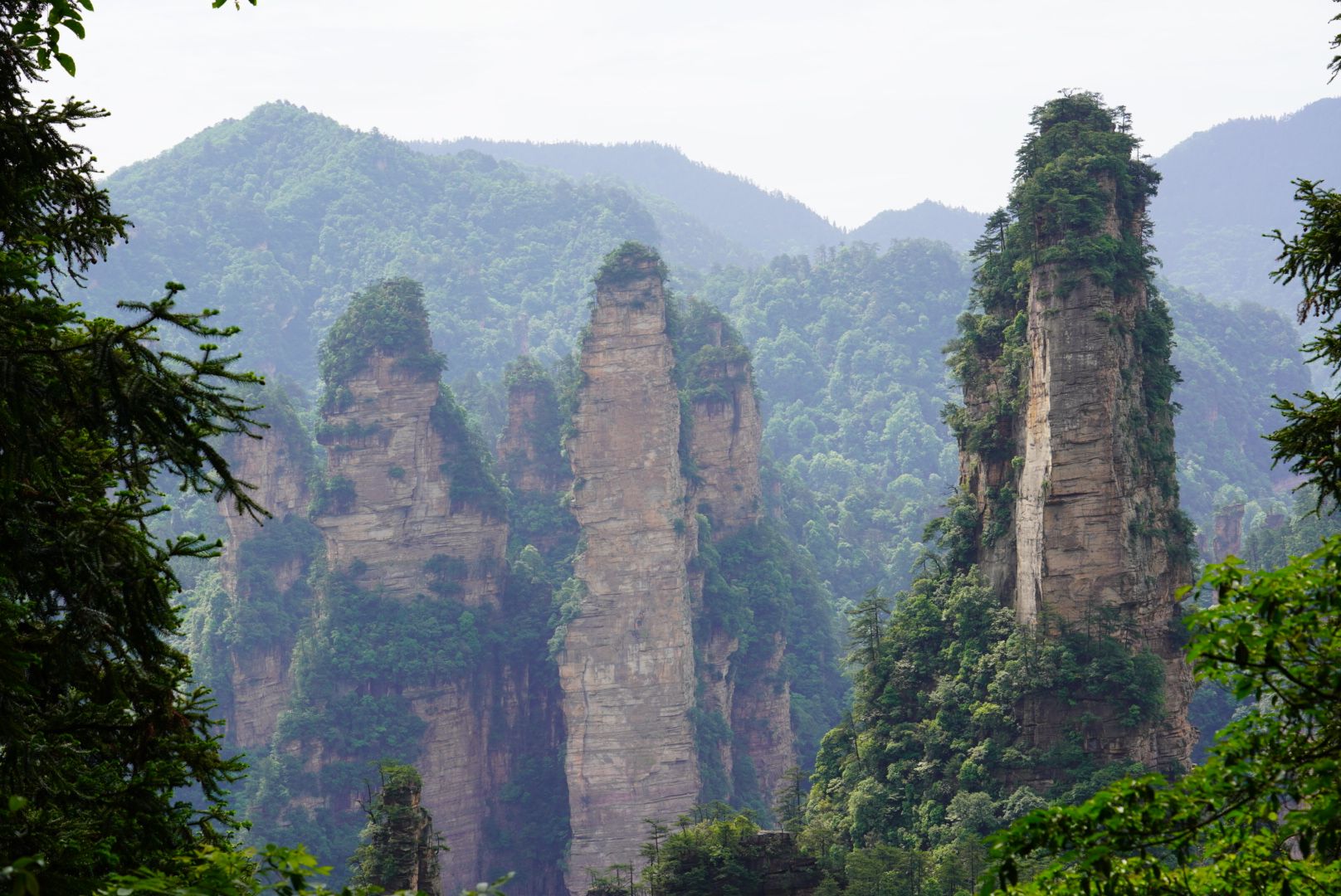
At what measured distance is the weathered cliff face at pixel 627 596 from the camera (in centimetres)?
5719

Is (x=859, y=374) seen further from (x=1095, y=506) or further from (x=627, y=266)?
(x=1095, y=506)

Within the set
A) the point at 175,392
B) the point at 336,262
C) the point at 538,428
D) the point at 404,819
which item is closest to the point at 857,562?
the point at 538,428

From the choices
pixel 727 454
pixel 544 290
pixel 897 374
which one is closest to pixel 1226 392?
pixel 897 374

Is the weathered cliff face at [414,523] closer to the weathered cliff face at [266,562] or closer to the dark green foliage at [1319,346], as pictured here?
the weathered cliff face at [266,562]

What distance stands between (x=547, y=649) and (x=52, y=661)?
183 feet

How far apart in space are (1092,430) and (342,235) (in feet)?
363

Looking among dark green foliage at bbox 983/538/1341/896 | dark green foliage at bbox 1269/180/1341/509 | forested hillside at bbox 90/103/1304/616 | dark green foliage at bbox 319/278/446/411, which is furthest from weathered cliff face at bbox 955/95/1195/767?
forested hillside at bbox 90/103/1304/616

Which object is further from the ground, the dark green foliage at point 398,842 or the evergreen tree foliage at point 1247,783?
the evergreen tree foliage at point 1247,783

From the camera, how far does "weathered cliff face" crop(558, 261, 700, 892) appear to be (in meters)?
57.2

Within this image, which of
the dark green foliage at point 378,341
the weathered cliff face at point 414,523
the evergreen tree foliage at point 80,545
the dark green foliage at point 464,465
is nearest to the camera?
the evergreen tree foliage at point 80,545

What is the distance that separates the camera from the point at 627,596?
59.2m

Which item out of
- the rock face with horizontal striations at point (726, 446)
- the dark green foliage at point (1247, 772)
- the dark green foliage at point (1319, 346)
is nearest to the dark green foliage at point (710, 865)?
the dark green foliage at point (1319, 346)

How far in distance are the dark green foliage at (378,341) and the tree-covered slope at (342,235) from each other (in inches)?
2089

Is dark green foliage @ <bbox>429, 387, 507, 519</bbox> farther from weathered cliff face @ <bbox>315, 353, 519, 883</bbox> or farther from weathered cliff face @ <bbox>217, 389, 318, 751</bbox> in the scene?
weathered cliff face @ <bbox>217, 389, 318, 751</bbox>
